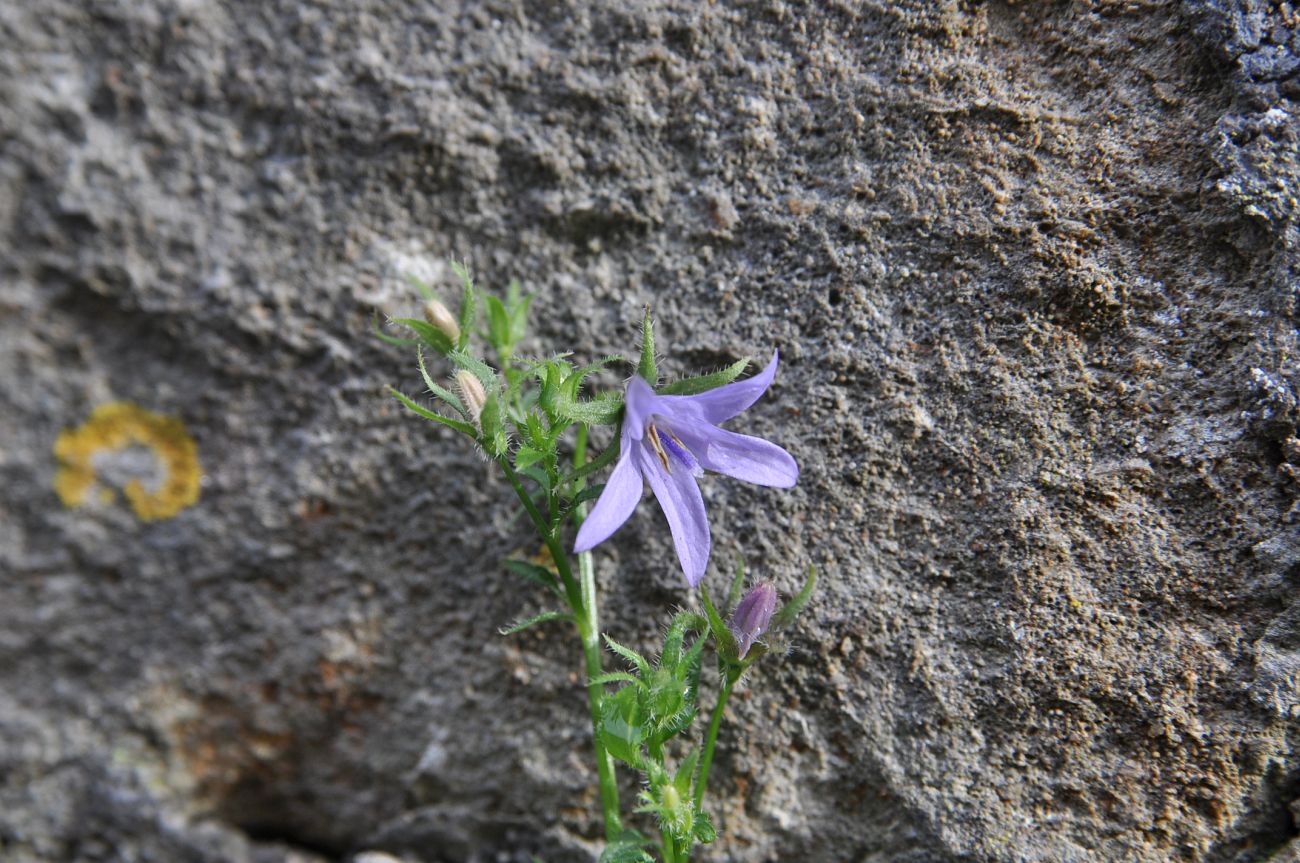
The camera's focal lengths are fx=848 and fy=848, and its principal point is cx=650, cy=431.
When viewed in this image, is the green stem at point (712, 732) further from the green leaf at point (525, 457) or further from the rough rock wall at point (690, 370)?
the green leaf at point (525, 457)

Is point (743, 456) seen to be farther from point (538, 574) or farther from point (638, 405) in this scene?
point (538, 574)

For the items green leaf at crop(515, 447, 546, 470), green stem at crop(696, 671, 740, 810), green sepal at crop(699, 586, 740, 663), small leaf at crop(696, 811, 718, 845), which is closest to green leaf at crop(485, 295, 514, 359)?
green leaf at crop(515, 447, 546, 470)

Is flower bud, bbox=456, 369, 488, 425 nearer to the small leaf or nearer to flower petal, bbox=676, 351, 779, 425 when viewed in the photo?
flower petal, bbox=676, 351, 779, 425

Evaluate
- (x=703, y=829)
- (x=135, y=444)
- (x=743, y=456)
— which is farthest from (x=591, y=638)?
(x=135, y=444)

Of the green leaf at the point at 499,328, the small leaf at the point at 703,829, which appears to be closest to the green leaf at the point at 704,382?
the green leaf at the point at 499,328

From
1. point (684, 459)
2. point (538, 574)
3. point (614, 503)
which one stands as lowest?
point (538, 574)

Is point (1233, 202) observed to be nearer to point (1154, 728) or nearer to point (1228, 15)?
point (1228, 15)
